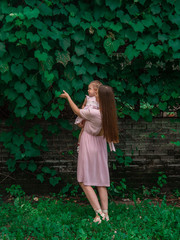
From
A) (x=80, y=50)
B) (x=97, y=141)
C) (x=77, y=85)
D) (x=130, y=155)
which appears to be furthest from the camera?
(x=130, y=155)

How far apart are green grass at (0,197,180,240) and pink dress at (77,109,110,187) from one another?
47 cm

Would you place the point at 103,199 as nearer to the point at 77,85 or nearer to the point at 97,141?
the point at 97,141

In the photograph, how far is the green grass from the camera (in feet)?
12.1

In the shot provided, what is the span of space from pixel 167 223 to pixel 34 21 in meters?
2.86

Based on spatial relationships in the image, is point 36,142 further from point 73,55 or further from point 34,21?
point 34,21

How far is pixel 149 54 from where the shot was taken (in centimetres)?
454

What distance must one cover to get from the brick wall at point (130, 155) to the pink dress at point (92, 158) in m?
1.29

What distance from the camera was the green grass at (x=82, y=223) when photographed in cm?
368

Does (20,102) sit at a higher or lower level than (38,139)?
higher

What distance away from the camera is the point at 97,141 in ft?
13.7

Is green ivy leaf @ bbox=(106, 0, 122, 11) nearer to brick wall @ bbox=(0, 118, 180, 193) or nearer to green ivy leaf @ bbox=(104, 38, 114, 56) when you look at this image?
green ivy leaf @ bbox=(104, 38, 114, 56)

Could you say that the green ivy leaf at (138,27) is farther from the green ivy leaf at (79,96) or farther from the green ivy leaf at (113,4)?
the green ivy leaf at (79,96)

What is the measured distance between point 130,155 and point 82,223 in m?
1.84

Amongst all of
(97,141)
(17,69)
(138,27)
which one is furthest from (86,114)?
(138,27)
